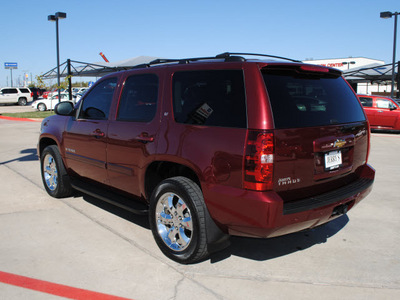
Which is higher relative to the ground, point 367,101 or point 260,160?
point 367,101

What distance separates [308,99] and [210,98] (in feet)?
2.82

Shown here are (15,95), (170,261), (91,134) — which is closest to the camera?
(170,261)

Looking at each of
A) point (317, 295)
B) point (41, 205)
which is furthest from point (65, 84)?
point (317, 295)

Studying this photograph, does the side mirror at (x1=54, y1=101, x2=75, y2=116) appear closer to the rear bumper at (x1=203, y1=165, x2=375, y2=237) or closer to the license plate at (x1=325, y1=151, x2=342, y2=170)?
the rear bumper at (x1=203, y1=165, x2=375, y2=237)

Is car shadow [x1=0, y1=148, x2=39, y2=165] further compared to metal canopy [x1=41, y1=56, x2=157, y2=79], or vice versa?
metal canopy [x1=41, y1=56, x2=157, y2=79]

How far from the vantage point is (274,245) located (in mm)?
4043

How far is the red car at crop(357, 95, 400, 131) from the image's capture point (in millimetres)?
14836

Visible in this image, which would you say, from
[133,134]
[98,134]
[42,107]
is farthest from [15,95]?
[133,134]

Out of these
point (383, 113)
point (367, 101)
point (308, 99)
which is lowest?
point (383, 113)

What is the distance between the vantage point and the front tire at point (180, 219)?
128 inches

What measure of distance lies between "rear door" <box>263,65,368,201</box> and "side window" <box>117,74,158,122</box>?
1279 millimetres

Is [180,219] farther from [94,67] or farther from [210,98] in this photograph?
[94,67]

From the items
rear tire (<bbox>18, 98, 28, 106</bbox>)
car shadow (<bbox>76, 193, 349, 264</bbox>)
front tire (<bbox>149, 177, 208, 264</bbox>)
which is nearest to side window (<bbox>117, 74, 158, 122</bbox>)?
front tire (<bbox>149, 177, 208, 264</bbox>)

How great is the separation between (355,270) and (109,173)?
2747mm
